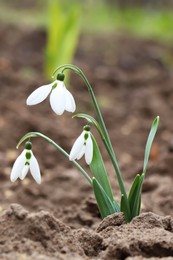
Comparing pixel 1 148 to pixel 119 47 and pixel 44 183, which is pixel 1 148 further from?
pixel 119 47

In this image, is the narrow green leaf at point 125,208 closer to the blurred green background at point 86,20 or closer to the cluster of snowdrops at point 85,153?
the cluster of snowdrops at point 85,153

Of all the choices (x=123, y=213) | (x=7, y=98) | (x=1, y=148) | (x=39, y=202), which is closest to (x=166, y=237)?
(x=123, y=213)

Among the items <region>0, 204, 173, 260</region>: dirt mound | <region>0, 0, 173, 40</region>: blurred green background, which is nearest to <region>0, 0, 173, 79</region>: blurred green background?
<region>0, 0, 173, 40</region>: blurred green background

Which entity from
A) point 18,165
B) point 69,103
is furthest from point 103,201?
point 69,103

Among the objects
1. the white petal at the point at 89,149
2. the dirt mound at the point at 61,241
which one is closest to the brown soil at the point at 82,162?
the dirt mound at the point at 61,241

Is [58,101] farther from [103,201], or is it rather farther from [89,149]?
[103,201]

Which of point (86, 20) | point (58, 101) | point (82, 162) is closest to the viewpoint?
point (58, 101)

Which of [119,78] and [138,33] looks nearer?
[119,78]
